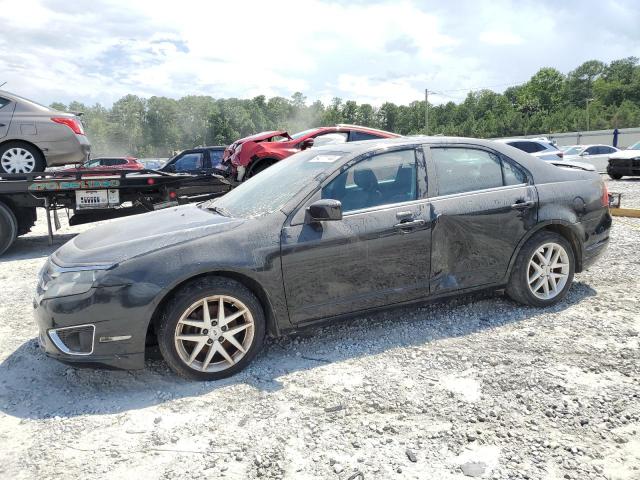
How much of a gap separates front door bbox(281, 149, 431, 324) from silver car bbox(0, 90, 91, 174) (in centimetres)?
659

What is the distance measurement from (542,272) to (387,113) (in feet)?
426

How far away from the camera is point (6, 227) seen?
7449mm

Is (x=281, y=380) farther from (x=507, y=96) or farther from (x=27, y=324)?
(x=507, y=96)

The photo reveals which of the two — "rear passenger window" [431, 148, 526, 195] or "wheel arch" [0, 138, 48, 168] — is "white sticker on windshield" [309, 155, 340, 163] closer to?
"rear passenger window" [431, 148, 526, 195]

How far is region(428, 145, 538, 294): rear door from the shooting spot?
3963mm

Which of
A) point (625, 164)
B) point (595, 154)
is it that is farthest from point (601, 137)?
point (625, 164)

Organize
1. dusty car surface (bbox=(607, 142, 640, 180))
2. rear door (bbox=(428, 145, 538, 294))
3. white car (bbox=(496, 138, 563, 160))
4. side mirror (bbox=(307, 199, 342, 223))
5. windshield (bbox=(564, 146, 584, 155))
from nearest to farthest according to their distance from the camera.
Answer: side mirror (bbox=(307, 199, 342, 223))
rear door (bbox=(428, 145, 538, 294))
white car (bbox=(496, 138, 563, 160))
dusty car surface (bbox=(607, 142, 640, 180))
windshield (bbox=(564, 146, 584, 155))

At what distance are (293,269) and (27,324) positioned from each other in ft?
8.82

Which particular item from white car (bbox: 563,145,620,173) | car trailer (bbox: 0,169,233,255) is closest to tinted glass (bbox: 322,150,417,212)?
car trailer (bbox: 0,169,233,255)

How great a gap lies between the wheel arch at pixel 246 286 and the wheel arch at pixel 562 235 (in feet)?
6.81

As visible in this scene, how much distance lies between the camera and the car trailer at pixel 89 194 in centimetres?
745

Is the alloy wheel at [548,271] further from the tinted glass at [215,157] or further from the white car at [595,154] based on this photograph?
the white car at [595,154]

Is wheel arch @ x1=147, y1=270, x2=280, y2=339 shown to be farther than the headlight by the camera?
Yes

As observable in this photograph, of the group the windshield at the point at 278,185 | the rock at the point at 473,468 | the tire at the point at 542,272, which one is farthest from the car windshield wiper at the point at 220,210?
the tire at the point at 542,272
